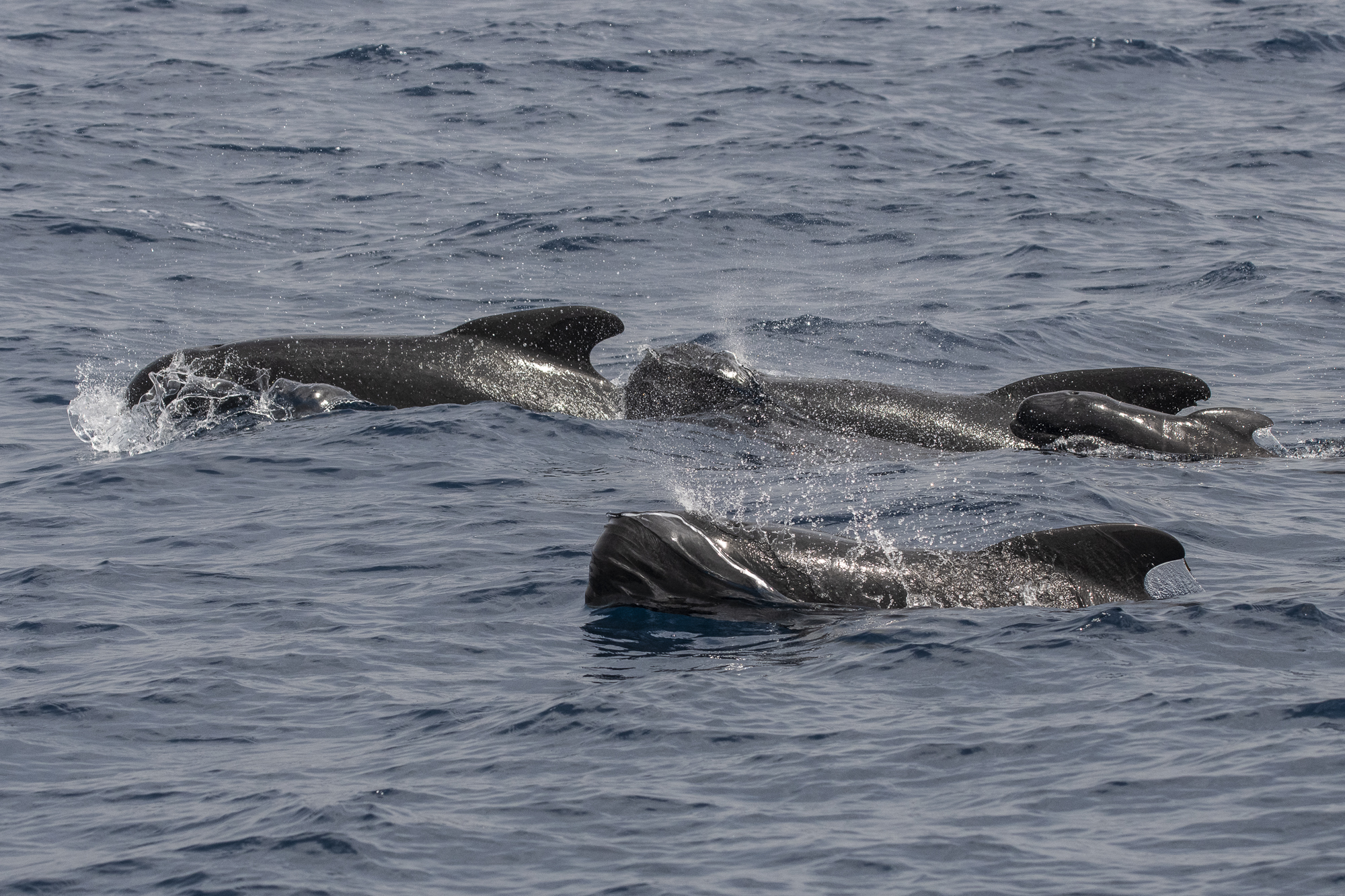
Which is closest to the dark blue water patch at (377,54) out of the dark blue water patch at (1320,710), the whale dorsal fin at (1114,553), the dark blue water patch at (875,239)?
the dark blue water patch at (875,239)

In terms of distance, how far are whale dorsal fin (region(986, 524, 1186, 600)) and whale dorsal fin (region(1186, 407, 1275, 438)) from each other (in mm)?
4735

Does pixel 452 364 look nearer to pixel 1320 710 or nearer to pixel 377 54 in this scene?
pixel 1320 710

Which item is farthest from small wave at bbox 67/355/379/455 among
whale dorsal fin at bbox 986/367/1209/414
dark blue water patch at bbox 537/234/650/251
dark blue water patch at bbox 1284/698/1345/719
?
dark blue water patch at bbox 537/234/650/251

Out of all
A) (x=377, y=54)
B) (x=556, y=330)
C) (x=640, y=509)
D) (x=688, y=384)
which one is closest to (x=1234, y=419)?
(x=688, y=384)

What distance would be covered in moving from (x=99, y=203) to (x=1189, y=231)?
55.1ft

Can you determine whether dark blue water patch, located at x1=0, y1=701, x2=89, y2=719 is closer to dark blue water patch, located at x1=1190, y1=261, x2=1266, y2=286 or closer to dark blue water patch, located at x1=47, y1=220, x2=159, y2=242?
dark blue water patch, located at x1=47, y1=220, x2=159, y2=242

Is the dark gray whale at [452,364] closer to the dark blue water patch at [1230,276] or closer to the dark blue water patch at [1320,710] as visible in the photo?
the dark blue water patch at [1320,710]

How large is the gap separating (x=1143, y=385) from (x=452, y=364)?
6.14 meters

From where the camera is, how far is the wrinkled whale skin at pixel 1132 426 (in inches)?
542

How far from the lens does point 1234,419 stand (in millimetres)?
14109

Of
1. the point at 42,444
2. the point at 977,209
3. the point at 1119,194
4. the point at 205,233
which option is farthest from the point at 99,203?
the point at 1119,194

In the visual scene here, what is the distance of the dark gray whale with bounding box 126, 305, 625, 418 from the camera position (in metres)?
14.9

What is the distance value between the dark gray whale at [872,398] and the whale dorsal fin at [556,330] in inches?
22.1

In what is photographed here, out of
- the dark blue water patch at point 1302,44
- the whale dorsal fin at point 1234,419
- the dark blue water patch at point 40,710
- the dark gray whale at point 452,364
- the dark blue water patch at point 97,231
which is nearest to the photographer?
the dark blue water patch at point 40,710
